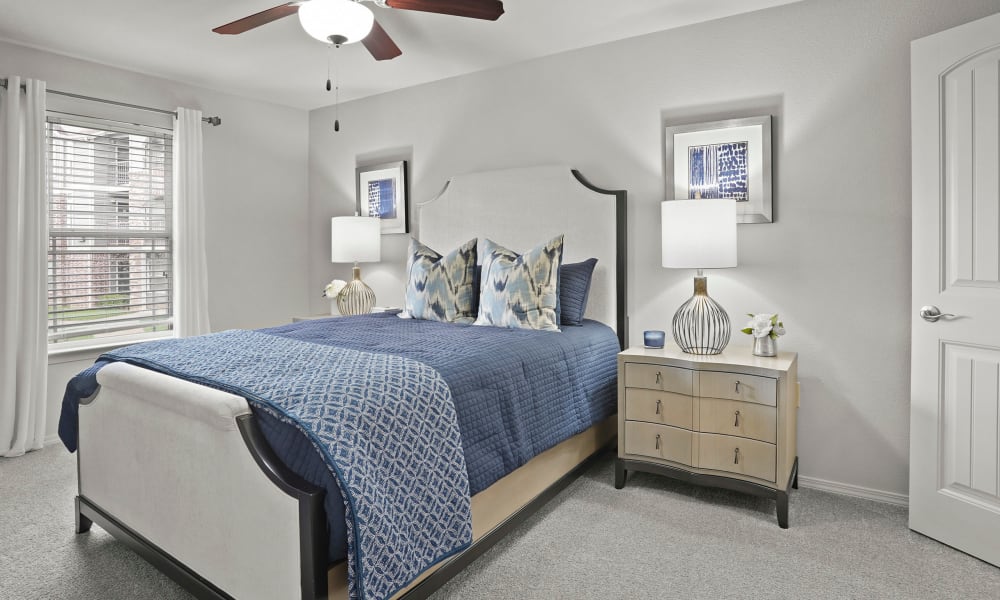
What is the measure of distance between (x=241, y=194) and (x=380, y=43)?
2431mm

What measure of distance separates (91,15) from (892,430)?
449cm

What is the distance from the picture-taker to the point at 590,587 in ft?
6.68

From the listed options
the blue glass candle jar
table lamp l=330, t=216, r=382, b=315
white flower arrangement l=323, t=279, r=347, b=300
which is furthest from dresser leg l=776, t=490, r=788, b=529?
white flower arrangement l=323, t=279, r=347, b=300

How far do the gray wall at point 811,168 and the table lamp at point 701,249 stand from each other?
373 mm

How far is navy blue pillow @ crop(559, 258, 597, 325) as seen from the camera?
3.23 meters

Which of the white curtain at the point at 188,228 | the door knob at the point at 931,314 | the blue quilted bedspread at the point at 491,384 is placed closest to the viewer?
the blue quilted bedspread at the point at 491,384

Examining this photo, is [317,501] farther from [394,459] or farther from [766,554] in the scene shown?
[766,554]

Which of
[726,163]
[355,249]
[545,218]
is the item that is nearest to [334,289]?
[355,249]

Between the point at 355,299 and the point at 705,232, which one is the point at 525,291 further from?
the point at 355,299

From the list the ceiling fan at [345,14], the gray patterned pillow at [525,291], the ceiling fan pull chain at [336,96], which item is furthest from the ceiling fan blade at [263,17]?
the gray patterned pillow at [525,291]

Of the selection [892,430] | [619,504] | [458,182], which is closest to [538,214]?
[458,182]

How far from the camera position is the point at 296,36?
3404 mm

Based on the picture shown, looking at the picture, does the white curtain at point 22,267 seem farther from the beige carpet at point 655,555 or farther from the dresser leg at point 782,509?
the dresser leg at point 782,509

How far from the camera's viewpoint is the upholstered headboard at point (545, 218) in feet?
11.2
